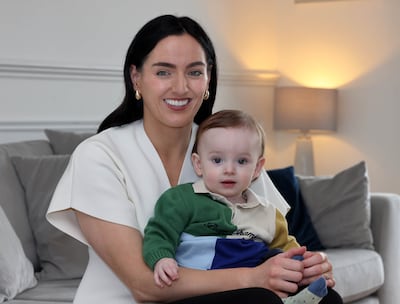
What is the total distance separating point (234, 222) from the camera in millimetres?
1931

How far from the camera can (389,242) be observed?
370 cm

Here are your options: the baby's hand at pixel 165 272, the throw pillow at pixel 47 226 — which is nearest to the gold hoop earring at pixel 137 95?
the baby's hand at pixel 165 272

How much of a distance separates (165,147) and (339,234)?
1.73 meters

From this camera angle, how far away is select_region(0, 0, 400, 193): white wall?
12.2 ft

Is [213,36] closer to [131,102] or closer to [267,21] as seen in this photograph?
[267,21]

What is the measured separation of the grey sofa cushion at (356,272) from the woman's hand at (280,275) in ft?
5.06

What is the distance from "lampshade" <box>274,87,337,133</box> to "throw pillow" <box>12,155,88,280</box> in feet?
6.50

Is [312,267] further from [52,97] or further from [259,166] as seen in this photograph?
[52,97]

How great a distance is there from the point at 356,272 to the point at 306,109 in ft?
4.93

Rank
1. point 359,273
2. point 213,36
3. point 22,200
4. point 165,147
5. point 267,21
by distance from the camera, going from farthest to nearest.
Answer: point 267,21 < point 213,36 < point 359,273 < point 22,200 < point 165,147

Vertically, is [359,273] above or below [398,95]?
below

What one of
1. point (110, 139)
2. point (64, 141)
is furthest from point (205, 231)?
point (64, 141)

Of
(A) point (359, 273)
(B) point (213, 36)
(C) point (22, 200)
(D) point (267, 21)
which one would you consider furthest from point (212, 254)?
(D) point (267, 21)

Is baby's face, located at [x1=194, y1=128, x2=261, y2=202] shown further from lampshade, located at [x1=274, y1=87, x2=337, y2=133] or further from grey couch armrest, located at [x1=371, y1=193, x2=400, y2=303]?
lampshade, located at [x1=274, y1=87, x2=337, y2=133]
